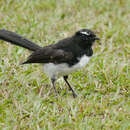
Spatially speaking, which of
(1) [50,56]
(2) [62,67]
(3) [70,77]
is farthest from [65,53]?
(3) [70,77]

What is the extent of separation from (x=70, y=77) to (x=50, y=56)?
1.00 metres

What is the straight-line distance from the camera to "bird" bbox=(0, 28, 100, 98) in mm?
6055

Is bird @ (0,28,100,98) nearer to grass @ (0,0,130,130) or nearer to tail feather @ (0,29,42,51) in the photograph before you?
tail feather @ (0,29,42,51)

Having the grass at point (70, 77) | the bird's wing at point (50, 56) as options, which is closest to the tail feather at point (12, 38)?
the bird's wing at point (50, 56)

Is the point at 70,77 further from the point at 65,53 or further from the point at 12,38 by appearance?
the point at 12,38

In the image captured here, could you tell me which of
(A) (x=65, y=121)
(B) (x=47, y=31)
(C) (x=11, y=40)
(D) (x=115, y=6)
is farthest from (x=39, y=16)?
(A) (x=65, y=121)

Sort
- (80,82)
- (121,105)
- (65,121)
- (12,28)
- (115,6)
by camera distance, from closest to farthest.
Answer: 1. (65,121)
2. (121,105)
3. (80,82)
4. (12,28)
5. (115,6)

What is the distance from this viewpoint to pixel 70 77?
723 centimetres

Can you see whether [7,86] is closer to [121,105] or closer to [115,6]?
[121,105]

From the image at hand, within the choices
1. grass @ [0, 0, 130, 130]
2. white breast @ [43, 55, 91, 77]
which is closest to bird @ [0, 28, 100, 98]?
white breast @ [43, 55, 91, 77]

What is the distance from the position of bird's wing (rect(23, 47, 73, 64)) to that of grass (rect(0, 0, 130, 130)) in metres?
0.52

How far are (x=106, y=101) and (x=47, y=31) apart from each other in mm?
3332

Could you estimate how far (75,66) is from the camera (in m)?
6.04

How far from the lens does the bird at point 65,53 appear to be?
605 centimetres
